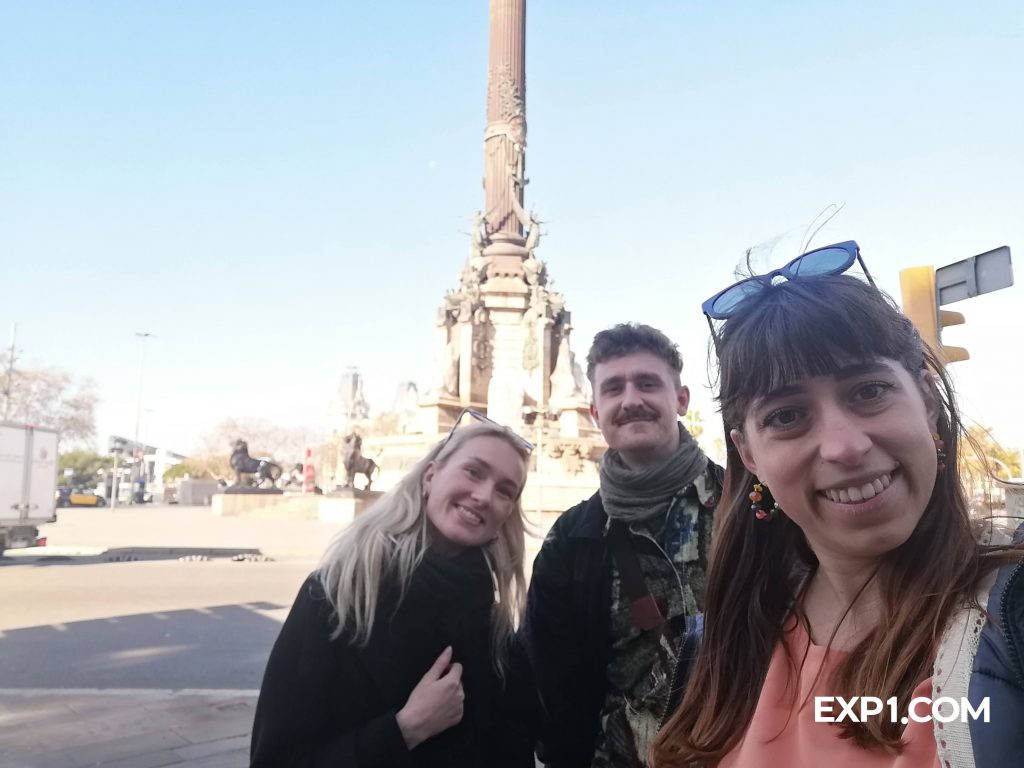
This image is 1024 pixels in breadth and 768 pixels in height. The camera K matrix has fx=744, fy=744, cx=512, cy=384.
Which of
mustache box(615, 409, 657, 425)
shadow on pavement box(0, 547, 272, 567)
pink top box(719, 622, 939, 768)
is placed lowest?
shadow on pavement box(0, 547, 272, 567)

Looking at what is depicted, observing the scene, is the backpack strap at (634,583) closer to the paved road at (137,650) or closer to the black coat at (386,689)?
the black coat at (386,689)

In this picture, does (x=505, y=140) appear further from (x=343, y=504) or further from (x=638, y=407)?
(x=638, y=407)

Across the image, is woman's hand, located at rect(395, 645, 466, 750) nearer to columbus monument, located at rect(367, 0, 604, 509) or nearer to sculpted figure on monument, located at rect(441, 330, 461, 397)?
columbus monument, located at rect(367, 0, 604, 509)

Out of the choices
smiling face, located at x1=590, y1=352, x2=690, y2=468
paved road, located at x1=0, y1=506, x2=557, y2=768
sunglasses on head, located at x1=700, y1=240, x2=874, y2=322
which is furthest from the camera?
paved road, located at x1=0, y1=506, x2=557, y2=768

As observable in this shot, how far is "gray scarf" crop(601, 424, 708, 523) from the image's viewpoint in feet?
8.93

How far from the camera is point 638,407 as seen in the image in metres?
2.87

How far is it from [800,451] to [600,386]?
1.72m

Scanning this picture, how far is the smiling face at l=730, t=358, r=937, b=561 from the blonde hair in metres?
1.42

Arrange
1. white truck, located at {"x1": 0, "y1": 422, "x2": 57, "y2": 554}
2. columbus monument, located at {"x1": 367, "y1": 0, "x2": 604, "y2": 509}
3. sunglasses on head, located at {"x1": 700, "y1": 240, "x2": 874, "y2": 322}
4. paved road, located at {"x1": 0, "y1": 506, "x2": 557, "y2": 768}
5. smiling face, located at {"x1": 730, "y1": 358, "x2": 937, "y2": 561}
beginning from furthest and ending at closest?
columbus monument, located at {"x1": 367, "y1": 0, "x2": 604, "y2": 509}
white truck, located at {"x1": 0, "y1": 422, "x2": 57, "y2": 554}
paved road, located at {"x1": 0, "y1": 506, "x2": 557, "y2": 768}
sunglasses on head, located at {"x1": 700, "y1": 240, "x2": 874, "y2": 322}
smiling face, located at {"x1": 730, "y1": 358, "x2": 937, "y2": 561}

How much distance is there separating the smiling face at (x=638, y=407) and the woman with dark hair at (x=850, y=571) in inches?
50.2

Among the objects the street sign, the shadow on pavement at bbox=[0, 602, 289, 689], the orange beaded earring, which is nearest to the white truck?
the shadow on pavement at bbox=[0, 602, 289, 689]

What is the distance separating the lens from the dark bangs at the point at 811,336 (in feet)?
4.24

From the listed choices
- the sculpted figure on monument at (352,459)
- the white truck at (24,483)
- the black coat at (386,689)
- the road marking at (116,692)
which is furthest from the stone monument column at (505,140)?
the black coat at (386,689)

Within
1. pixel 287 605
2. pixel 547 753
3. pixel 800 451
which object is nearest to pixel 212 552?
pixel 287 605
